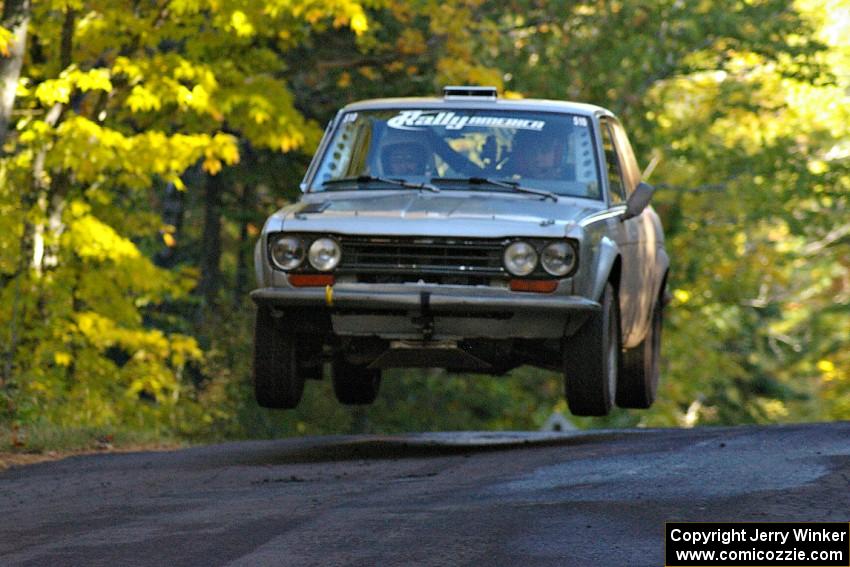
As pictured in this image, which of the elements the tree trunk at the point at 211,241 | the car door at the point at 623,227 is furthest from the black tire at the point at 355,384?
the tree trunk at the point at 211,241

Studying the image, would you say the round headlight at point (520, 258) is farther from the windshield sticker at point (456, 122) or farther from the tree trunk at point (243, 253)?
the tree trunk at point (243, 253)

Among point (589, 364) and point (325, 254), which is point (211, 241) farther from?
point (589, 364)

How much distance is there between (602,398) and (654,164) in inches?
858

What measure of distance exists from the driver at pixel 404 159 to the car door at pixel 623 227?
1.21 meters

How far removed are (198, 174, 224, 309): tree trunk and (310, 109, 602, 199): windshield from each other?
53.5 feet

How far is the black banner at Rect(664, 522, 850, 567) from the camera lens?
6.97 metres

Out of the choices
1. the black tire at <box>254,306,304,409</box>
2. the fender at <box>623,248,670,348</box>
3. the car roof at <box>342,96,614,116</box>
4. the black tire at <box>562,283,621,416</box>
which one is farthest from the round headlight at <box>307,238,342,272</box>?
the fender at <box>623,248,670,348</box>

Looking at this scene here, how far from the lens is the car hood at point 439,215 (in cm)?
1134

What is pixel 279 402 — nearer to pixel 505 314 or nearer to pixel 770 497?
pixel 505 314

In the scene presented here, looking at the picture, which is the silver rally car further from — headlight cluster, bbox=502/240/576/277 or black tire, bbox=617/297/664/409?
black tire, bbox=617/297/664/409

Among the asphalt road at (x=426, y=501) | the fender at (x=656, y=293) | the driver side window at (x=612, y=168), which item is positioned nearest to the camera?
the asphalt road at (x=426, y=501)

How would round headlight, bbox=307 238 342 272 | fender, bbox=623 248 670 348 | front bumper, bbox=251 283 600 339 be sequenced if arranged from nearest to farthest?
front bumper, bbox=251 283 600 339 < round headlight, bbox=307 238 342 272 < fender, bbox=623 248 670 348

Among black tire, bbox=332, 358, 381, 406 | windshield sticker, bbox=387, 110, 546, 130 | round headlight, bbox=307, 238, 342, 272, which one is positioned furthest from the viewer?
black tire, bbox=332, 358, 381, 406

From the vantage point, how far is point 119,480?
1115 centimetres
